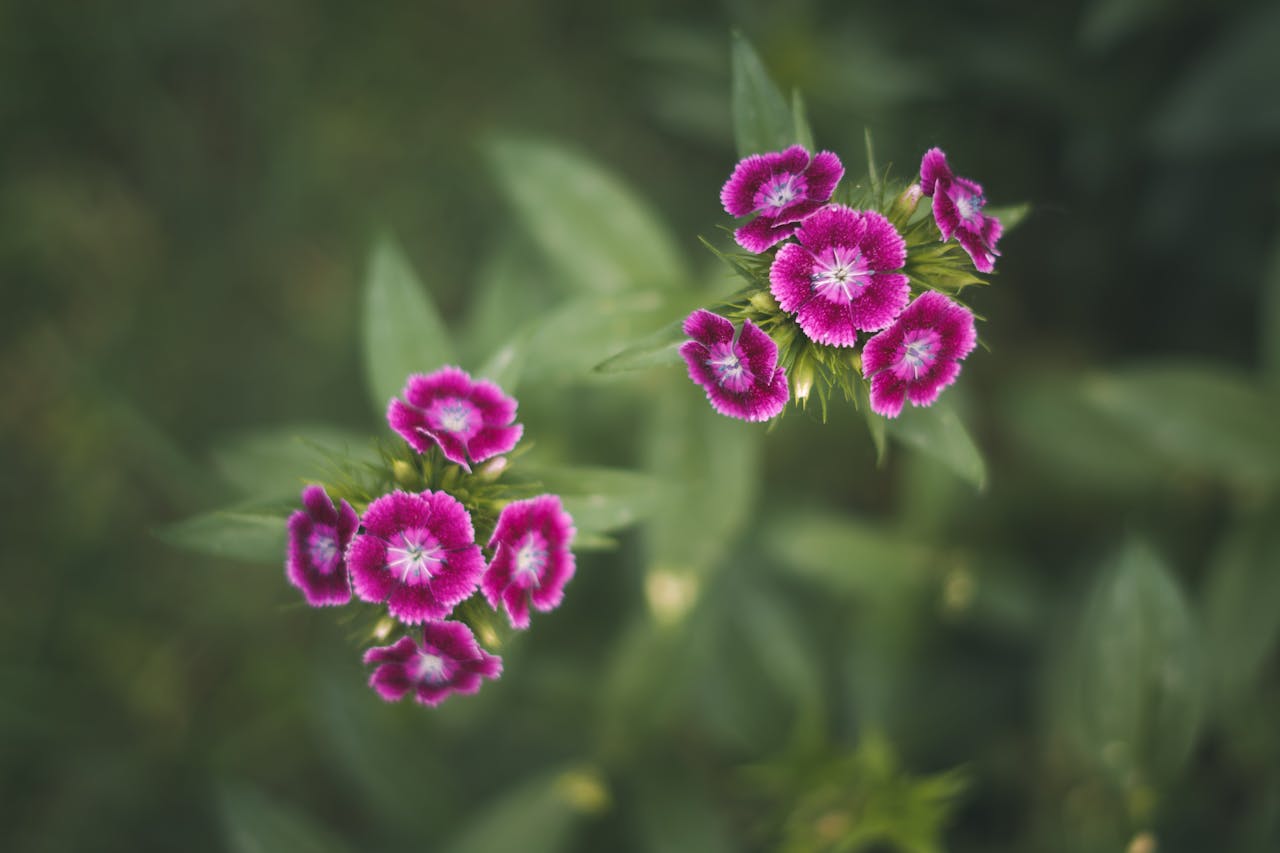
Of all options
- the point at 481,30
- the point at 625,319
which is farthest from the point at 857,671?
the point at 481,30

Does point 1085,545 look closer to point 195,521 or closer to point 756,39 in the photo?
point 756,39

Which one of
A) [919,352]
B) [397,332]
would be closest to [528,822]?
[397,332]

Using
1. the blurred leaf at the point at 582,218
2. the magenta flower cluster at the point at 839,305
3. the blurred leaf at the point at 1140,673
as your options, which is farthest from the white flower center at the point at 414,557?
the blurred leaf at the point at 1140,673

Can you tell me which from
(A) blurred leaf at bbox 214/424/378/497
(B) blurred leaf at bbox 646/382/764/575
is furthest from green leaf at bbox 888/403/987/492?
(A) blurred leaf at bbox 214/424/378/497

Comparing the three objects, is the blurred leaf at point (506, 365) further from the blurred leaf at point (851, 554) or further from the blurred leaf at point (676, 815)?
the blurred leaf at point (676, 815)

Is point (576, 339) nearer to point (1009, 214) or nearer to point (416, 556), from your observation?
point (416, 556)
